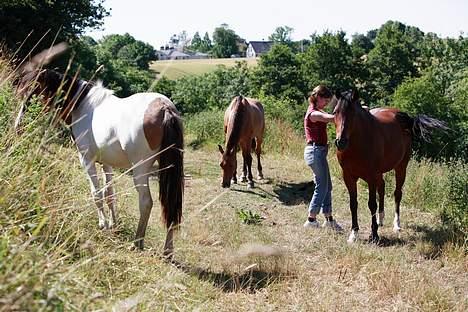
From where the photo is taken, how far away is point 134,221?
5500 mm

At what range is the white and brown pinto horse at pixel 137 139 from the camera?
15.2 feet

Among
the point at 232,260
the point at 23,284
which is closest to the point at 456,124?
the point at 232,260

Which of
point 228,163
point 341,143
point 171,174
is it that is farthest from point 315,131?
point 171,174

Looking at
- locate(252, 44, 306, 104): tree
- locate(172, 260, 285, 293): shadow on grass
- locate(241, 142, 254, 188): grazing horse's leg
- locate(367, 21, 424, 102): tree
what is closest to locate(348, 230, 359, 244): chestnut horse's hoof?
locate(172, 260, 285, 293): shadow on grass

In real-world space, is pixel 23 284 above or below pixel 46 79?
below

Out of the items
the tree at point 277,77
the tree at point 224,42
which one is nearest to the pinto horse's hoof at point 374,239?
the tree at point 277,77

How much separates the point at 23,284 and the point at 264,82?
4023 centimetres

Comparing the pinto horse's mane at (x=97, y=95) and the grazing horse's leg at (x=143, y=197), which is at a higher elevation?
the pinto horse's mane at (x=97, y=95)

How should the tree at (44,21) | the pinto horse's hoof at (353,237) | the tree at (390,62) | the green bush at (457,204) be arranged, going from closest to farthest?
1. the pinto horse's hoof at (353,237)
2. the green bush at (457,204)
3. the tree at (44,21)
4. the tree at (390,62)

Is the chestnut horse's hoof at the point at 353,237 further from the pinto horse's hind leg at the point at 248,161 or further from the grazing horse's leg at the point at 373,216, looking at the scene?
the pinto horse's hind leg at the point at 248,161

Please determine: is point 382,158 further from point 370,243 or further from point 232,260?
point 232,260

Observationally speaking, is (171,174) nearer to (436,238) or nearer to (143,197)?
(143,197)

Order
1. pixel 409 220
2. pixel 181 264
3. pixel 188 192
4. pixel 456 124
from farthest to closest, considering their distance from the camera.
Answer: pixel 456 124
pixel 188 192
pixel 409 220
pixel 181 264

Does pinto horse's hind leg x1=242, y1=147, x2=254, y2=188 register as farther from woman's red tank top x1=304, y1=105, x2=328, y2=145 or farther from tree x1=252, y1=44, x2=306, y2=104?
tree x1=252, y1=44, x2=306, y2=104
